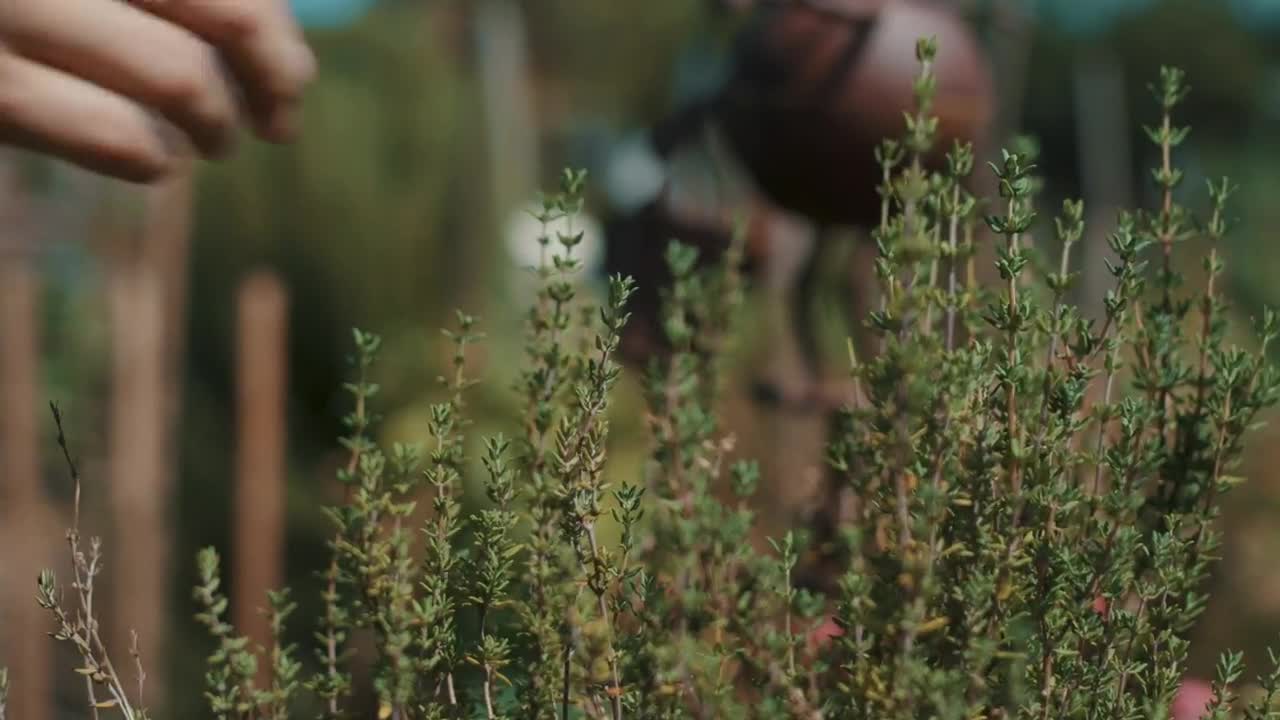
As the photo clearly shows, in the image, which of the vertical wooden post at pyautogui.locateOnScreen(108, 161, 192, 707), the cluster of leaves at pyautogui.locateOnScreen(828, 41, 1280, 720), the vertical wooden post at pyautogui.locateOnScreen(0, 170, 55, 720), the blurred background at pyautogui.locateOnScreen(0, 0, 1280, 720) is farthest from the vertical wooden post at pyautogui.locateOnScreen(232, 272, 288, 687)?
the cluster of leaves at pyautogui.locateOnScreen(828, 41, 1280, 720)

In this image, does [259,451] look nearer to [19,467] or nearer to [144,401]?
[144,401]

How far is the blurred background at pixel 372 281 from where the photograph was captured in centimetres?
Answer: 172

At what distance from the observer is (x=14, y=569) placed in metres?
3.26

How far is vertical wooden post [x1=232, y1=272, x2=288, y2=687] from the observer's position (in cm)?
407

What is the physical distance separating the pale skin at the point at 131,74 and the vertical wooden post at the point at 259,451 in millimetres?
3304

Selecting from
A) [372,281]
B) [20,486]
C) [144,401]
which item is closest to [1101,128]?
[372,281]

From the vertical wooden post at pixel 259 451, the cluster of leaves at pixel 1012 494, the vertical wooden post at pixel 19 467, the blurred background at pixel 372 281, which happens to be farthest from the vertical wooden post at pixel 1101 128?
the cluster of leaves at pixel 1012 494

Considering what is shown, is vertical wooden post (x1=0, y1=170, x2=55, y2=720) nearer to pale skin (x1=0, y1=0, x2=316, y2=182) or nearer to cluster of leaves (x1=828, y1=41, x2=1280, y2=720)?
pale skin (x1=0, y1=0, x2=316, y2=182)

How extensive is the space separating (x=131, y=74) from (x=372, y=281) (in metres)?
7.20

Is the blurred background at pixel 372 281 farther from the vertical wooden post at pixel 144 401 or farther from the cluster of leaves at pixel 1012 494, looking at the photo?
the cluster of leaves at pixel 1012 494

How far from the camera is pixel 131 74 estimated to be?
0.75m

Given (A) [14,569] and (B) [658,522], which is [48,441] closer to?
(A) [14,569]

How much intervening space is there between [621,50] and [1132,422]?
15.5 metres

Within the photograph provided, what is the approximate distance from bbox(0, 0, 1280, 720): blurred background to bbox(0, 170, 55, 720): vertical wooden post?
1cm
